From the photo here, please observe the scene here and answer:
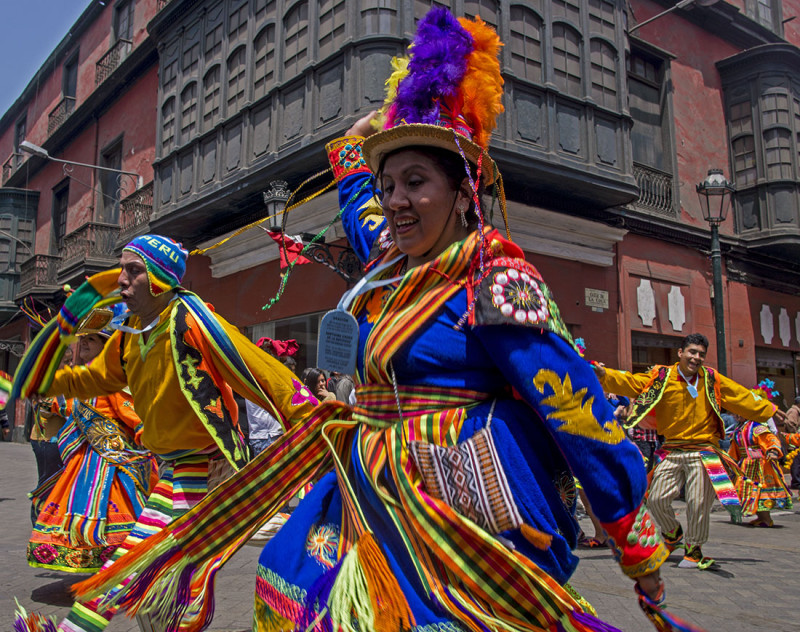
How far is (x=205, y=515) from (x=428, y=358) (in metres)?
0.81

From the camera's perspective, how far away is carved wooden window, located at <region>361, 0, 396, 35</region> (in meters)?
11.0

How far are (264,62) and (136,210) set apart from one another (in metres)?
6.23

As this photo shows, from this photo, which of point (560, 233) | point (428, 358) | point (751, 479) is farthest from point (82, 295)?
point (560, 233)

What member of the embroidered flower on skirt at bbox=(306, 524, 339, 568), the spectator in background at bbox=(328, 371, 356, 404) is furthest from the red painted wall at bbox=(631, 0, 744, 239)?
the embroidered flower on skirt at bbox=(306, 524, 339, 568)

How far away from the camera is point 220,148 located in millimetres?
13930

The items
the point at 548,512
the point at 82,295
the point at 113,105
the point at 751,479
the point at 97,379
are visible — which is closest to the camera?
the point at 548,512

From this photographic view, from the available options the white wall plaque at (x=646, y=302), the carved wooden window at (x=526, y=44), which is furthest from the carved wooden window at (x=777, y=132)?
Answer: the carved wooden window at (x=526, y=44)

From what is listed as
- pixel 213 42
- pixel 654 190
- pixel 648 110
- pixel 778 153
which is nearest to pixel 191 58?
pixel 213 42

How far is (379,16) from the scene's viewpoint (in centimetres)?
1103

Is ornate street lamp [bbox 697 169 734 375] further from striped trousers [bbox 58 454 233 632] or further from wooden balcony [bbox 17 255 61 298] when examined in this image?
wooden balcony [bbox 17 255 61 298]

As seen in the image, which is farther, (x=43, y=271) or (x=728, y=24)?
(x=43, y=271)

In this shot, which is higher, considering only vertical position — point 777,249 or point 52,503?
point 777,249

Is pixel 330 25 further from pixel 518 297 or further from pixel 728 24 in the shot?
pixel 518 297

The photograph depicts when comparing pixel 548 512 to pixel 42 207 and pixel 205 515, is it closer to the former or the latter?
pixel 205 515
